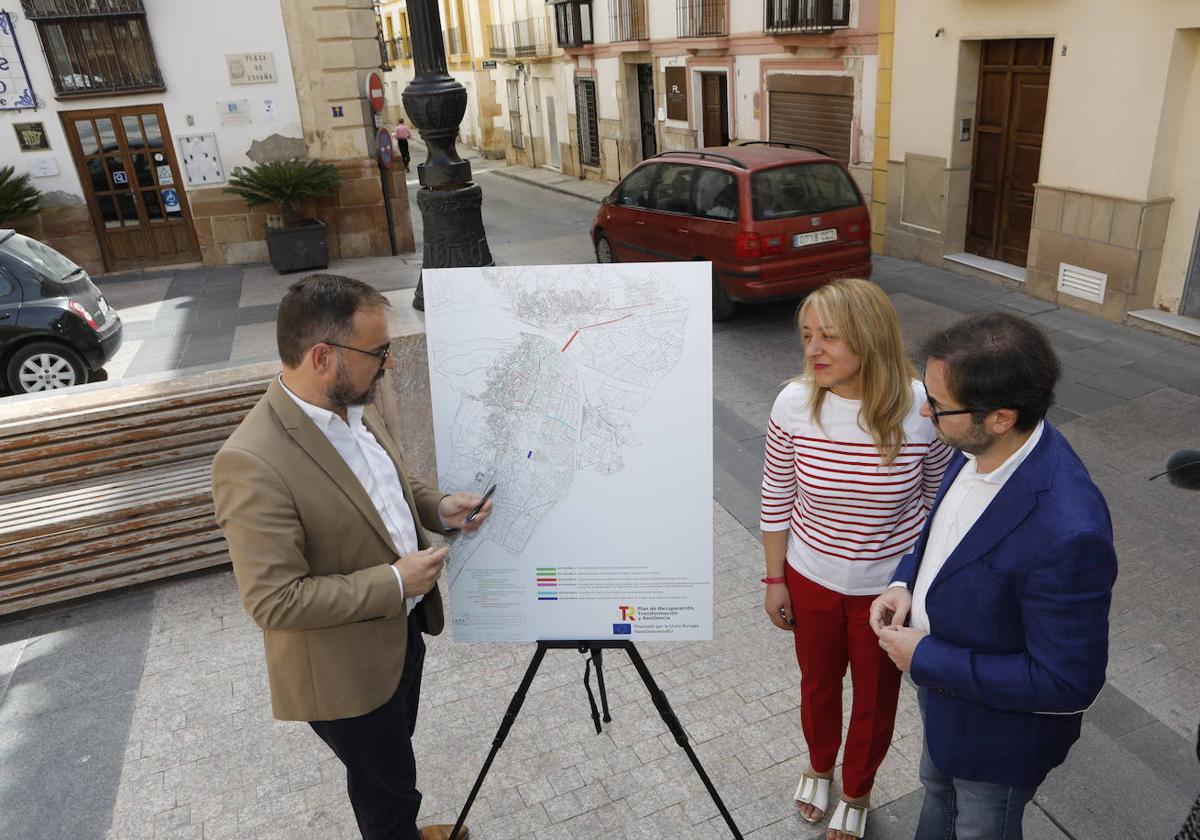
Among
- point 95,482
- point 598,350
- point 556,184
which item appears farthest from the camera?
point 556,184

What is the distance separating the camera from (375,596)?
7.38ft

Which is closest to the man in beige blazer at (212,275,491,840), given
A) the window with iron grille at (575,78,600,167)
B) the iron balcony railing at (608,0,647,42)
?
the iron balcony railing at (608,0,647,42)

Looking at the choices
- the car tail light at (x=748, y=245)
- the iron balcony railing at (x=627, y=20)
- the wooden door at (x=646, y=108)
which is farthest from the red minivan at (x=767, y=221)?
the wooden door at (x=646, y=108)

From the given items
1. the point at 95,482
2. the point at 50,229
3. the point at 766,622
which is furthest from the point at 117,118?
the point at 766,622

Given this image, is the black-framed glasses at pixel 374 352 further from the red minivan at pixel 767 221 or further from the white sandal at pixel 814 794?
the red minivan at pixel 767 221

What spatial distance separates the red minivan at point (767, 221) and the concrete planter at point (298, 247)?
19.0 ft

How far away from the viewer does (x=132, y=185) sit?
12.6 meters

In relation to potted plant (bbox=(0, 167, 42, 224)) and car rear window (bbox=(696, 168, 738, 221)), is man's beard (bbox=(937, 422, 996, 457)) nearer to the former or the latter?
car rear window (bbox=(696, 168, 738, 221))

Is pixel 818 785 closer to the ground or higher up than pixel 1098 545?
closer to the ground

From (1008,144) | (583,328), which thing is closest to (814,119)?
(1008,144)

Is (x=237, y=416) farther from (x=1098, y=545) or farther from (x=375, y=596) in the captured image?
(x=1098, y=545)

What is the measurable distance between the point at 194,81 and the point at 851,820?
12829mm

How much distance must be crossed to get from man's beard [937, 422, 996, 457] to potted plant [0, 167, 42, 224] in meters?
13.2

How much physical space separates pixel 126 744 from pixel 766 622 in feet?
9.48
